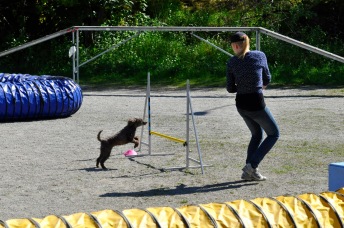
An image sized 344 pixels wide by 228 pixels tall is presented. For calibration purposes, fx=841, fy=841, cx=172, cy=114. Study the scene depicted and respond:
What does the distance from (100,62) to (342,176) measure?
56.4 feet

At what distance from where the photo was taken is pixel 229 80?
9938 mm

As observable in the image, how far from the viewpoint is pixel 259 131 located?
32.8 ft

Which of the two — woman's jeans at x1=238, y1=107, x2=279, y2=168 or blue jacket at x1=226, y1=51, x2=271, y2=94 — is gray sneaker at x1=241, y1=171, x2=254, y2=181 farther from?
blue jacket at x1=226, y1=51, x2=271, y2=94

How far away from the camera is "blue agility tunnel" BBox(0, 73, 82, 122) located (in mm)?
15680

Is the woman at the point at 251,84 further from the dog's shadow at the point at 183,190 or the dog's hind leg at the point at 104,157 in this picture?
the dog's hind leg at the point at 104,157

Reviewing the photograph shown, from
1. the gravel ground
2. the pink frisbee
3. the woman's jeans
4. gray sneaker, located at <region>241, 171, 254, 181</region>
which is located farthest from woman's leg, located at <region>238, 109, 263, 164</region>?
the pink frisbee

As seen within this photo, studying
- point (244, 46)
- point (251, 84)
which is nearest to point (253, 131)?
point (251, 84)

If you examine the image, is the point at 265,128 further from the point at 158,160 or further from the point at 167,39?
the point at 167,39

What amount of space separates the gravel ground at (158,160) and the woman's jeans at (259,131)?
345mm

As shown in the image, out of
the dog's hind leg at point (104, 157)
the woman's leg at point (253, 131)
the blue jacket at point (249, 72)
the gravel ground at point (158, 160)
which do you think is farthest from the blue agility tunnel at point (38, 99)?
the blue jacket at point (249, 72)

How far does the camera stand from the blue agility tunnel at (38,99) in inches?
617

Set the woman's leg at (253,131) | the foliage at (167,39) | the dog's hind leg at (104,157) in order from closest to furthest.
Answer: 1. the woman's leg at (253,131)
2. the dog's hind leg at (104,157)
3. the foliage at (167,39)

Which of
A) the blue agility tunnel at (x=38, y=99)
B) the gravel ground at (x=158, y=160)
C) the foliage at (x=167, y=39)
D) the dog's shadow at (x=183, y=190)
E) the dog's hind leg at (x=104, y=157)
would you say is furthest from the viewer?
the foliage at (x=167, y=39)

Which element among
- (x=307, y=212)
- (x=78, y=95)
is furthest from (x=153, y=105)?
(x=307, y=212)
